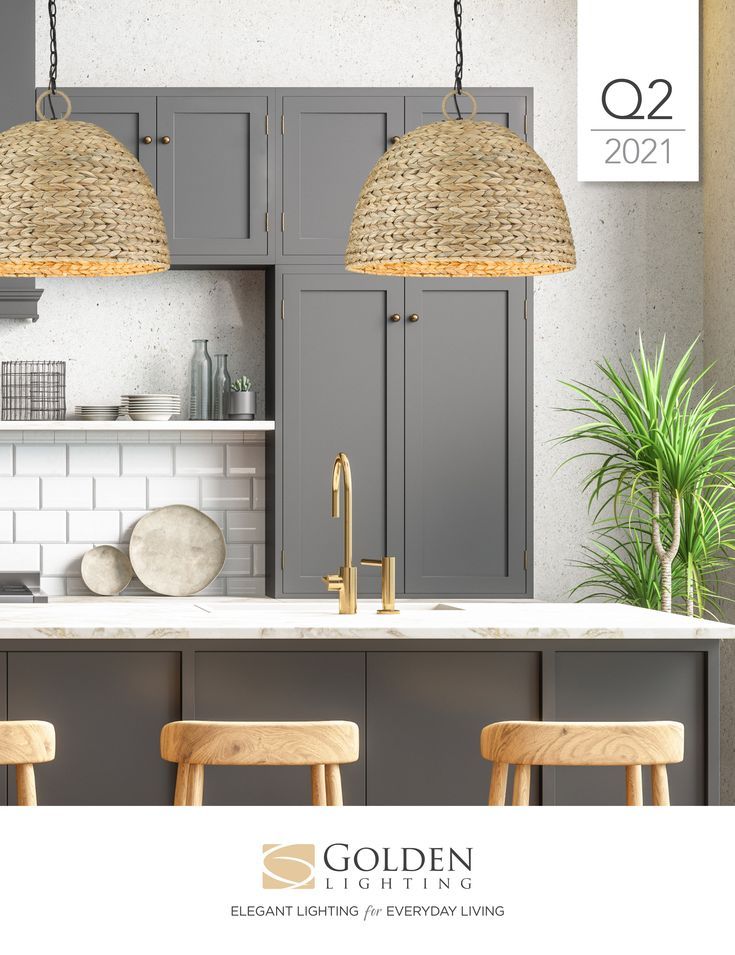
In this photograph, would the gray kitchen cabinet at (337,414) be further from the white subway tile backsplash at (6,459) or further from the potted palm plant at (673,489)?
the white subway tile backsplash at (6,459)

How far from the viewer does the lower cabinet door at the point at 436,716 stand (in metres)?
2.75

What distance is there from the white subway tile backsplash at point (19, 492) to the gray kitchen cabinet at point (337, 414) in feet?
4.10

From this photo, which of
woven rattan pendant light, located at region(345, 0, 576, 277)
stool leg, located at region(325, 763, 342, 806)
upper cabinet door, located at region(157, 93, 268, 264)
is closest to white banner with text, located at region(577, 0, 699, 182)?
upper cabinet door, located at region(157, 93, 268, 264)

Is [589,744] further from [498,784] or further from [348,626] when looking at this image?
[348,626]

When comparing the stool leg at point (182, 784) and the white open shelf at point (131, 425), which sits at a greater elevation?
the white open shelf at point (131, 425)

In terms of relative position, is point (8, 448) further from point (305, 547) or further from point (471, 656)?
point (471, 656)

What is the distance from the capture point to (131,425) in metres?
4.47

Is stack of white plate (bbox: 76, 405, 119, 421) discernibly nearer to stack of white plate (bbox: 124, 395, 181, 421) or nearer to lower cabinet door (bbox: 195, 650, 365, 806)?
stack of white plate (bbox: 124, 395, 181, 421)

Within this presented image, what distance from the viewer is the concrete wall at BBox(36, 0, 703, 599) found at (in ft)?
15.7

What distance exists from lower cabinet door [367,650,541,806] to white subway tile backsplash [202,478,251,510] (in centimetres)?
230

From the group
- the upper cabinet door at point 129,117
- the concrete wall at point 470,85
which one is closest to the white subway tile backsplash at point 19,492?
the concrete wall at point 470,85
